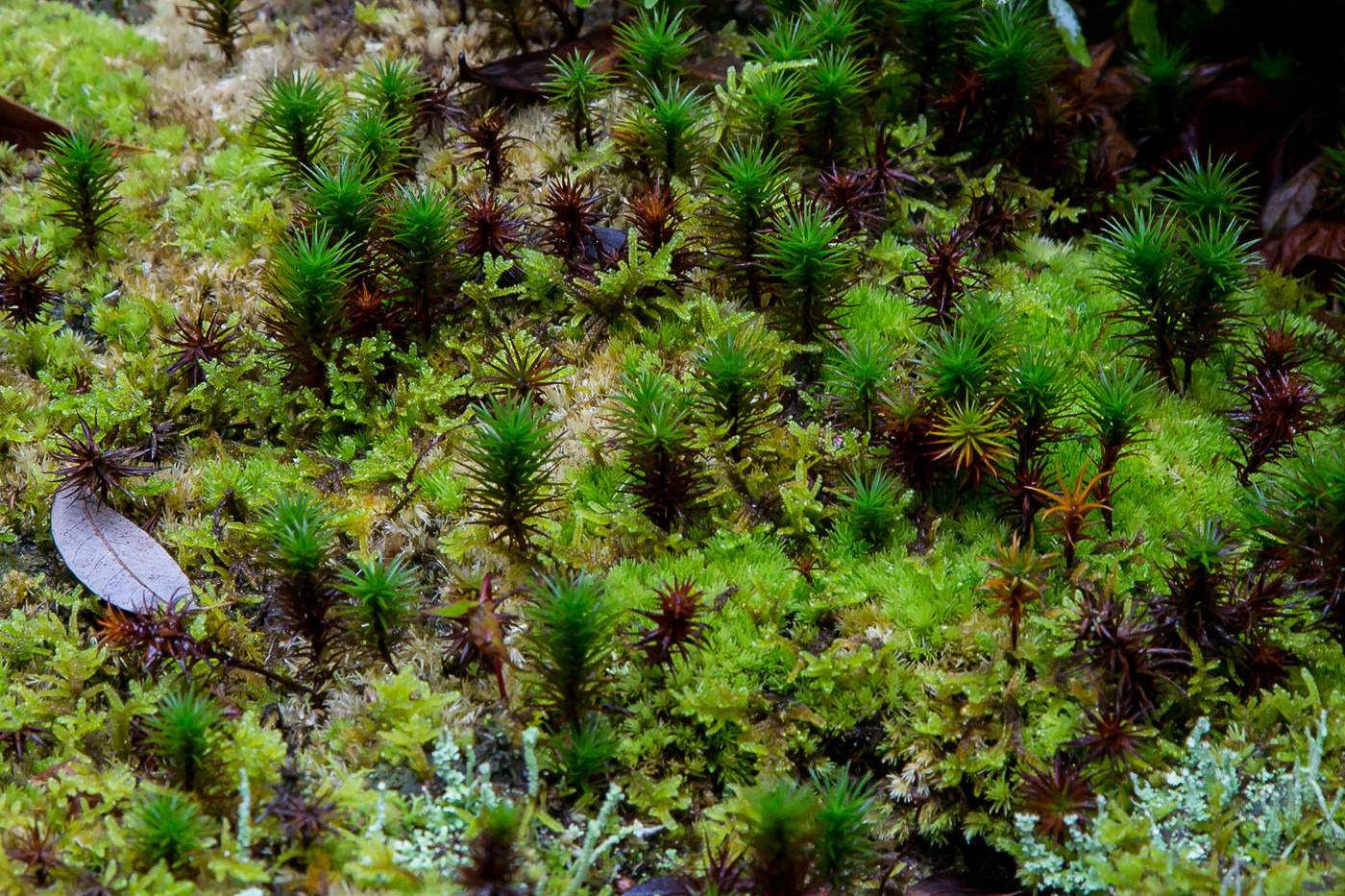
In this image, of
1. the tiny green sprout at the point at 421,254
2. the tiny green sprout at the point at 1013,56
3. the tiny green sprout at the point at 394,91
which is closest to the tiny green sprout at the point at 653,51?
the tiny green sprout at the point at 394,91

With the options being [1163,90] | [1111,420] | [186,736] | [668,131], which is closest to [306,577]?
[186,736]

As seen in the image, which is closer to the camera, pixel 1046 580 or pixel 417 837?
pixel 417 837

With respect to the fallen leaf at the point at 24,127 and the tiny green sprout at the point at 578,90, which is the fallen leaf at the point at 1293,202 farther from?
the fallen leaf at the point at 24,127

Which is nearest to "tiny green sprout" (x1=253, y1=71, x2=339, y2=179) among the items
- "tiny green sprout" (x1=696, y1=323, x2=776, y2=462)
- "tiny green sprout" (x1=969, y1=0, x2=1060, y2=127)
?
"tiny green sprout" (x1=696, y1=323, x2=776, y2=462)

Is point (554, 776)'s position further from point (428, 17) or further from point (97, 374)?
point (428, 17)

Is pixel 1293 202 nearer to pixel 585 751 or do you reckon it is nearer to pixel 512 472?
pixel 512 472

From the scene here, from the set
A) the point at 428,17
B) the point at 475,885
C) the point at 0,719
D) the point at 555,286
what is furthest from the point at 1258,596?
the point at 428,17
